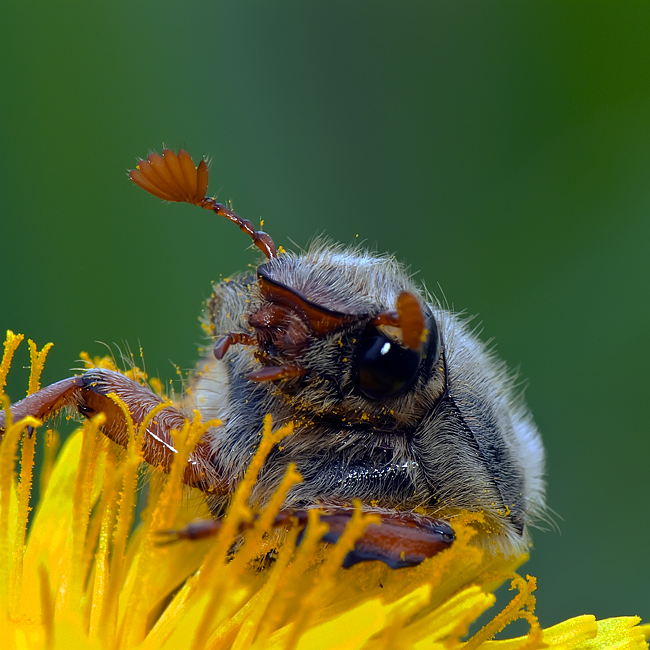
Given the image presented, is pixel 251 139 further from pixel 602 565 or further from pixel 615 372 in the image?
pixel 602 565

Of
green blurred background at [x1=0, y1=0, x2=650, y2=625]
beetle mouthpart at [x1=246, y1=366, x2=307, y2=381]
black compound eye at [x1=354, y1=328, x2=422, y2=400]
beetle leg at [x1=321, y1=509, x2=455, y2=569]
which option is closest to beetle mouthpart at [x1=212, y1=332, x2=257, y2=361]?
beetle mouthpart at [x1=246, y1=366, x2=307, y2=381]

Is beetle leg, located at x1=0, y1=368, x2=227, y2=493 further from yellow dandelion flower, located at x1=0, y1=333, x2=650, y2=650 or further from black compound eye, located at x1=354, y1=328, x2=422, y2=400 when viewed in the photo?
black compound eye, located at x1=354, y1=328, x2=422, y2=400

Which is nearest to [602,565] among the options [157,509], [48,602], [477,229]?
[477,229]

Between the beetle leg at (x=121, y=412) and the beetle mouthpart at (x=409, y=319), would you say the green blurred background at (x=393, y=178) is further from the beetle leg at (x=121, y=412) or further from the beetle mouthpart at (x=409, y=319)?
the beetle mouthpart at (x=409, y=319)

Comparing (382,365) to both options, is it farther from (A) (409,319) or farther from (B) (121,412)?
(B) (121,412)

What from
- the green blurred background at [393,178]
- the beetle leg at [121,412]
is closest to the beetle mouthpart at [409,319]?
the beetle leg at [121,412]

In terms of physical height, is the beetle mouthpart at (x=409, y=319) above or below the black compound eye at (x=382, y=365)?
above

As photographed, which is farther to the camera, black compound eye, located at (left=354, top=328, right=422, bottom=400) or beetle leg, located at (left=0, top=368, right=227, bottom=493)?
beetle leg, located at (left=0, top=368, right=227, bottom=493)
